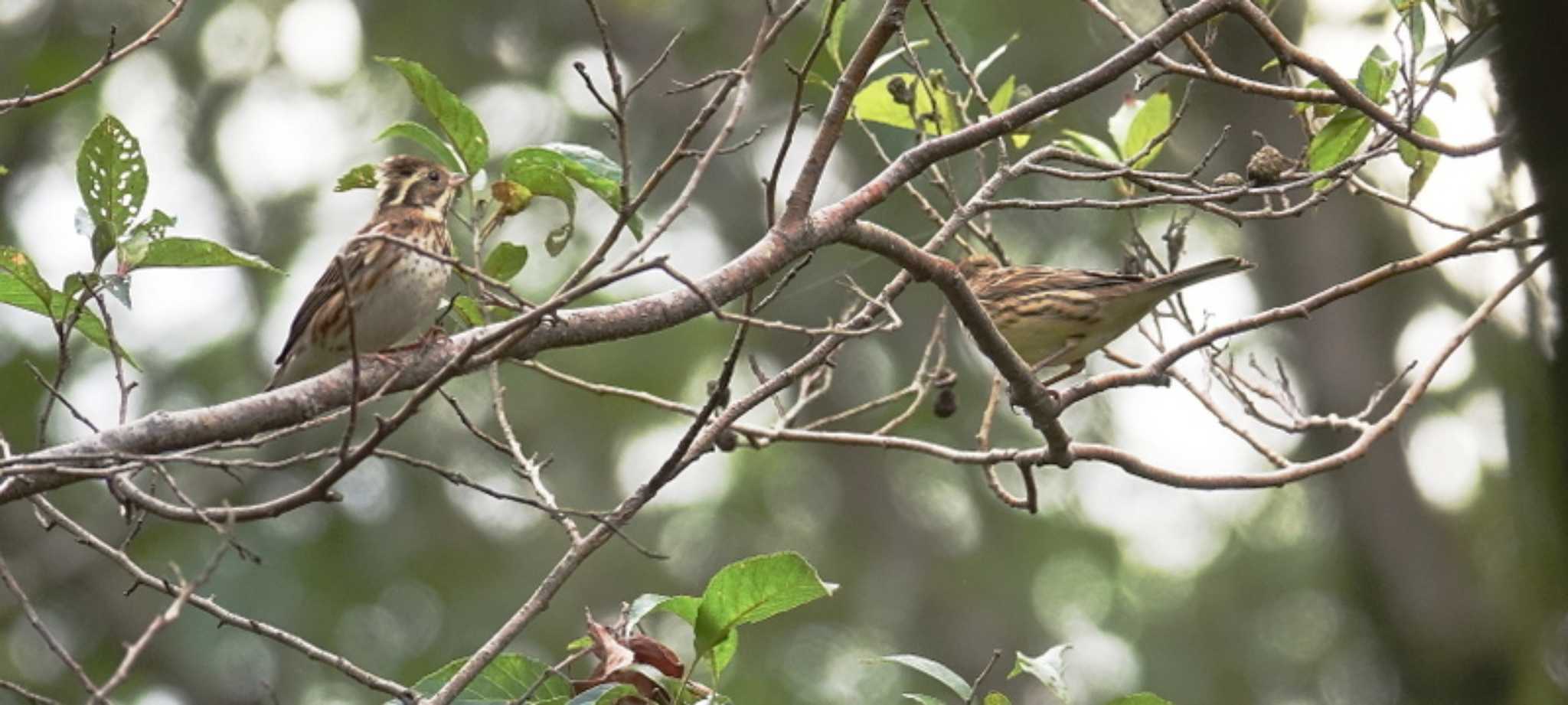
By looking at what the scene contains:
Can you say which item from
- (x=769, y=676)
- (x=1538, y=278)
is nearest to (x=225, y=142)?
(x=769, y=676)

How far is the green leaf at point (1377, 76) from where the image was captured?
169 inches

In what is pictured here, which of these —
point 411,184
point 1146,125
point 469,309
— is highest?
point 411,184

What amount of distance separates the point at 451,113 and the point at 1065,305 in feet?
8.28

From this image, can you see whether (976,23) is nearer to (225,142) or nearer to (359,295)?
(225,142)

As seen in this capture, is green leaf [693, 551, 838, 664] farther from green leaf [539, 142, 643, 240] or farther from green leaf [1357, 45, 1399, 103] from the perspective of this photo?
green leaf [1357, 45, 1399, 103]

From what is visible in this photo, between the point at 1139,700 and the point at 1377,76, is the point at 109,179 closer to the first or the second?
the point at 1139,700

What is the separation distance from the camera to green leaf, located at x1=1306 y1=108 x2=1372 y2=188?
430cm

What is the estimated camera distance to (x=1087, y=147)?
5477 mm

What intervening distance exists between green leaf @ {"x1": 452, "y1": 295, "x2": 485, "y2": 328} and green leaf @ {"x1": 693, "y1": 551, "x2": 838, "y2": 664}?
52.7 inches

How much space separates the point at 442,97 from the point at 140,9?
9.78 metres

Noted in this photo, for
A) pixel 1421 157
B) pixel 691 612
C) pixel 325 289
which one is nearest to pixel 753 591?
pixel 691 612

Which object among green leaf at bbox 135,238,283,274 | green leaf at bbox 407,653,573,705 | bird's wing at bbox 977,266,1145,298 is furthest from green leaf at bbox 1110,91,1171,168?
green leaf at bbox 135,238,283,274

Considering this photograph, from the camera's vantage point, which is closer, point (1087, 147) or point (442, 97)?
point (442, 97)

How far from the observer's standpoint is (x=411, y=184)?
604 cm
